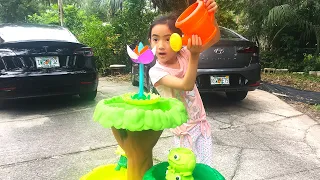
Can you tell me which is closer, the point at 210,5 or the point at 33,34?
the point at 210,5

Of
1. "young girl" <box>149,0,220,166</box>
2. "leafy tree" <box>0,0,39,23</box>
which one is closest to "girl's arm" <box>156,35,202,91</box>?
"young girl" <box>149,0,220,166</box>

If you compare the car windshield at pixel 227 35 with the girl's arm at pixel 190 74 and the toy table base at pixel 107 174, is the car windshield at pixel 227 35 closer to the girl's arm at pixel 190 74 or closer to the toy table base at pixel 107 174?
the toy table base at pixel 107 174

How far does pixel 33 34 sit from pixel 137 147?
3886 millimetres

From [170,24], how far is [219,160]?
1867 mm

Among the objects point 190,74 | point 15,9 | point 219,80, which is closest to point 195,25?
point 190,74

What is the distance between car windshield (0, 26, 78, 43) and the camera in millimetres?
4582

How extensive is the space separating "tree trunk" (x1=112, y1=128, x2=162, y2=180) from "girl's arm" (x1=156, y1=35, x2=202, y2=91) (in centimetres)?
Result: 25

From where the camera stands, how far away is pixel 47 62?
453cm

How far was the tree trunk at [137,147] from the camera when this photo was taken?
1510mm

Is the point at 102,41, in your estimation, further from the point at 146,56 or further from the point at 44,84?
the point at 146,56

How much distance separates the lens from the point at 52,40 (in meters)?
4.66

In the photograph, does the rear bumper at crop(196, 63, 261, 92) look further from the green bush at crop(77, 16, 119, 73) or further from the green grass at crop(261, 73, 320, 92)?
the green bush at crop(77, 16, 119, 73)

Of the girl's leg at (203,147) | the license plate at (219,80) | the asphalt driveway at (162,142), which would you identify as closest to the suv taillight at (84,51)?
the asphalt driveway at (162,142)

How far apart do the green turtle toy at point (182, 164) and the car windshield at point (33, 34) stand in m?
3.81
